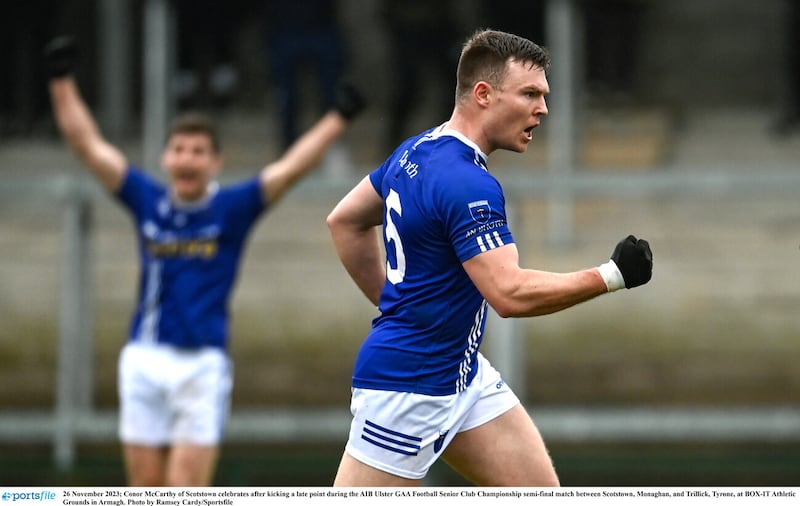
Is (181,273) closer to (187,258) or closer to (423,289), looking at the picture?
(187,258)

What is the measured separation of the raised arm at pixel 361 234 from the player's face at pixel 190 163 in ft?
6.72

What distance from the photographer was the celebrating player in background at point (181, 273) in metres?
7.06

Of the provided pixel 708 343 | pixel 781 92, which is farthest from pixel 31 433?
pixel 781 92

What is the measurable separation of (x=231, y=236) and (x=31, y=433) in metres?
2.60

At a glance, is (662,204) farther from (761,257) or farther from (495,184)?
(495,184)

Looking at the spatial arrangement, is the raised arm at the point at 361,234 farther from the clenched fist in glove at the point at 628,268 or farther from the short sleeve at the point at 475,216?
the clenched fist in glove at the point at 628,268

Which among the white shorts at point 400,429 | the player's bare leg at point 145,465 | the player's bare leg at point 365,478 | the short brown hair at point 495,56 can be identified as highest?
the short brown hair at point 495,56

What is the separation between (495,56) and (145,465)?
322 cm

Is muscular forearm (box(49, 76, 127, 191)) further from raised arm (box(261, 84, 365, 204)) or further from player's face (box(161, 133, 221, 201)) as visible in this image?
raised arm (box(261, 84, 365, 204))

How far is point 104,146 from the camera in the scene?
7426mm

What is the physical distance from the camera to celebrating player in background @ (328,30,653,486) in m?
4.55

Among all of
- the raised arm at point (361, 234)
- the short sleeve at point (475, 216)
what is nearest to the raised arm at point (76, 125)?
the raised arm at point (361, 234)

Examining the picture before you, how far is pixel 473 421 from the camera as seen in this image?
Answer: 4.98m
